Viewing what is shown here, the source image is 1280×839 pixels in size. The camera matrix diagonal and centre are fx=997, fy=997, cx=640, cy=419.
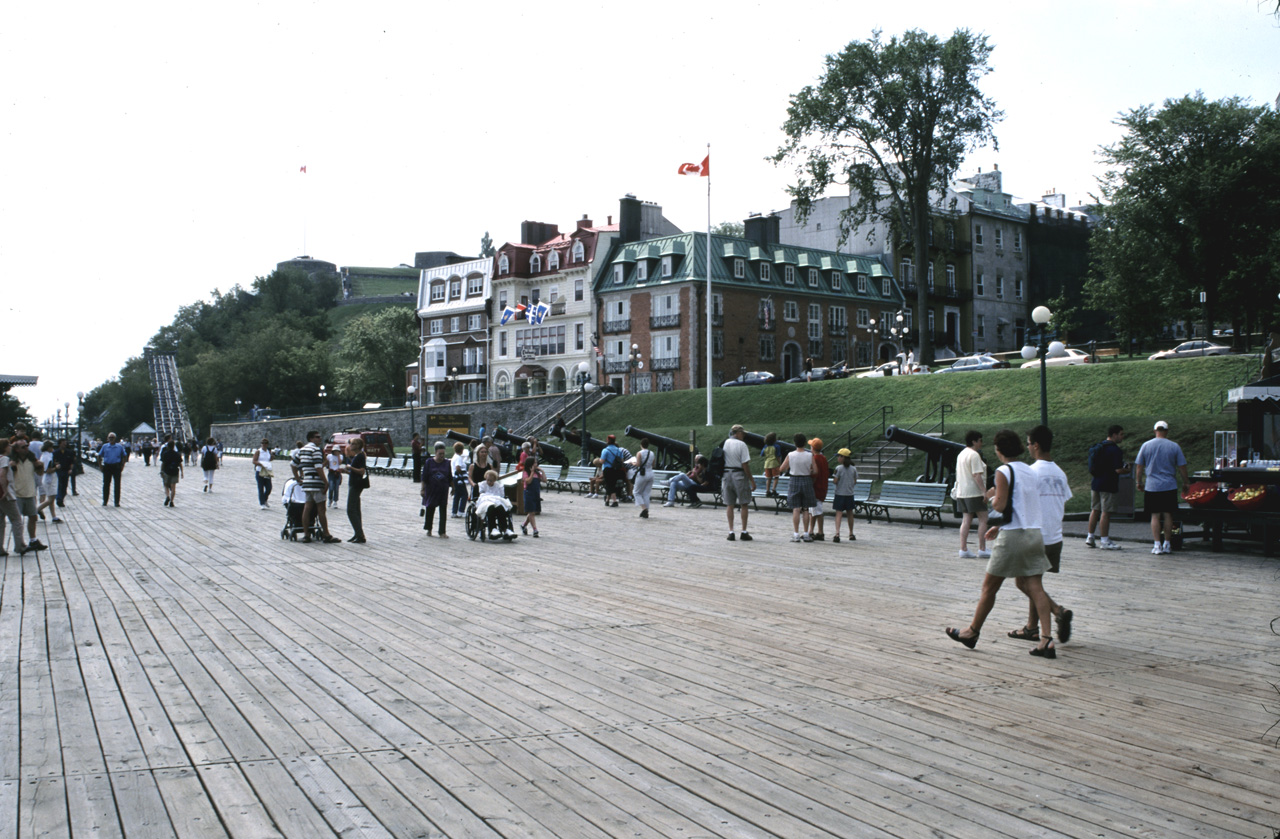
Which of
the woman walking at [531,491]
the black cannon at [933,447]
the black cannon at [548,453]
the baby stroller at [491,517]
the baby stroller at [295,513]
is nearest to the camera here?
the baby stroller at [295,513]

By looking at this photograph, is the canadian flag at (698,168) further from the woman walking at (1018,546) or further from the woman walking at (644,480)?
the woman walking at (1018,546)

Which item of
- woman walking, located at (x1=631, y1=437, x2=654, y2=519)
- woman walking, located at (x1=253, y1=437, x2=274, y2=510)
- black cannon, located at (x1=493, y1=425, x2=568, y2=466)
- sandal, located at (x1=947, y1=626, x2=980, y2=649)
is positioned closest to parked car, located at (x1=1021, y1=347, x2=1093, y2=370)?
black cannon, located at (x1=493, y1=425, x2=568, y2=466)

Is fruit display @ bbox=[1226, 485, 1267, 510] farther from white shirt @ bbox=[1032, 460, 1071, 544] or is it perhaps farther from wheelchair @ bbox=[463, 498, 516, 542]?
wheelchair @ bbox=[463, 498, 516, 542]

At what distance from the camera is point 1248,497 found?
14445 mm

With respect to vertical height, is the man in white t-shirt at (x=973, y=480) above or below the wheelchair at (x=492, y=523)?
above

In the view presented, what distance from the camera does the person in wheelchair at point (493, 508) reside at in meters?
16.7

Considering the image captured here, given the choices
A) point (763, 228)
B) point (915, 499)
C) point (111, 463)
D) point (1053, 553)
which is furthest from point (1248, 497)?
point (763, 228)

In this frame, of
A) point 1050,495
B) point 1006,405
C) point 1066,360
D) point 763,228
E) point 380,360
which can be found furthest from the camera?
point 380,360

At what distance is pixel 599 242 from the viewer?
6581cm

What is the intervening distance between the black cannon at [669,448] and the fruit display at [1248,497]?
1513cm

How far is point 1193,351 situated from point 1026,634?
1457 inches

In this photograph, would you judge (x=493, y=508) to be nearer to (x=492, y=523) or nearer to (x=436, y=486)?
(x=492, y=523)

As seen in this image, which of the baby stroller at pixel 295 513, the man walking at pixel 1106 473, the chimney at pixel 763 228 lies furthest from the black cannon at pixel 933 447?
the chimney at pixel 763 228

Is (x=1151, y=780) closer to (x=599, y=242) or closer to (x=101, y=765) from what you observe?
(x=101, y=765)
